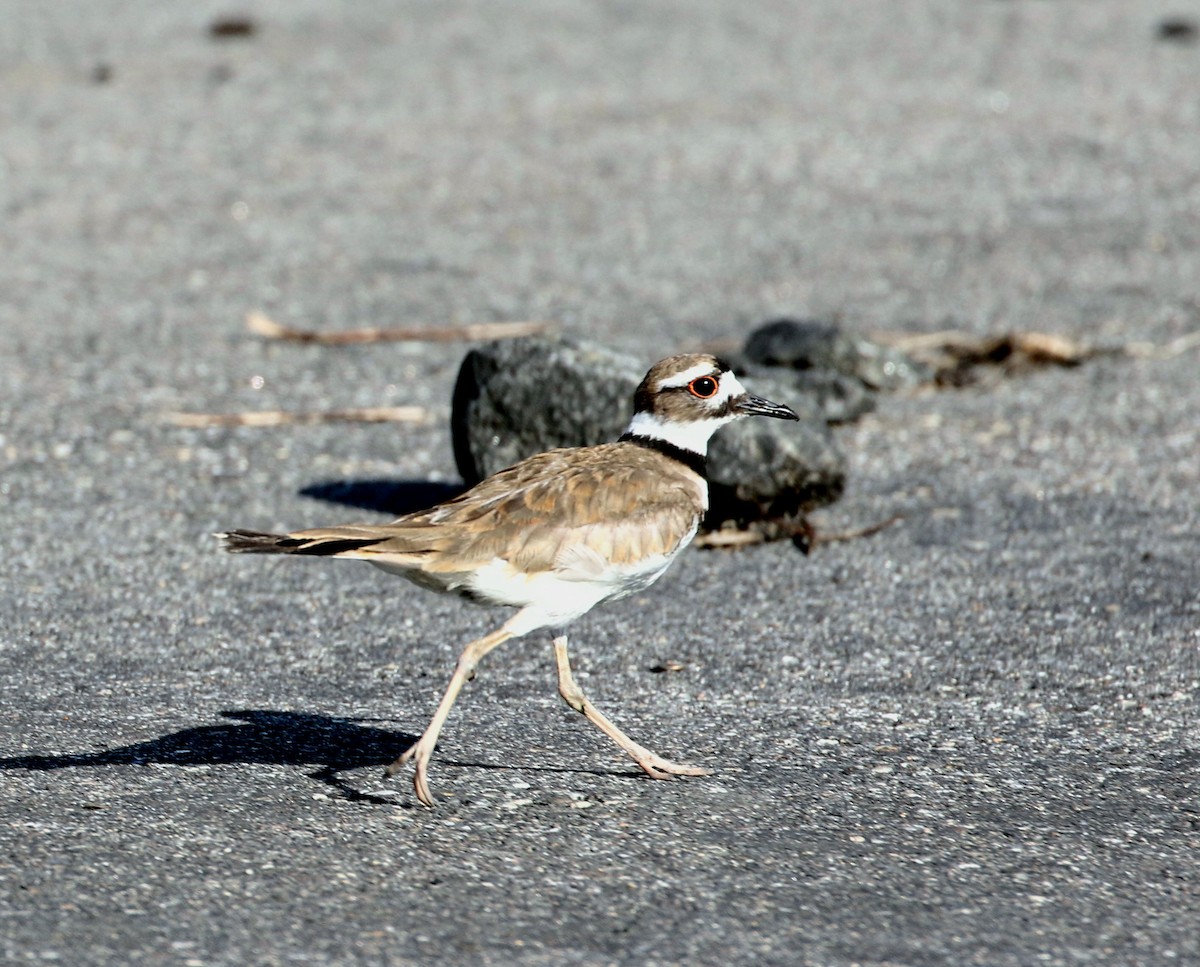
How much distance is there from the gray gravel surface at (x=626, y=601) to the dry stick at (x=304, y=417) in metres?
0.15

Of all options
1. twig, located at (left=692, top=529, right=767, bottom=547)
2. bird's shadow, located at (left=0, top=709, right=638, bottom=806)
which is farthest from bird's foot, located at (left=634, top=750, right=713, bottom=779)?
twig, located at (left=692, top=529, right=767, bottom=547)

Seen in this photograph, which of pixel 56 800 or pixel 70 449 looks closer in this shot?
pixel 56 800

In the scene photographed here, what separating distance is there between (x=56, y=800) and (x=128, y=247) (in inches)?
332

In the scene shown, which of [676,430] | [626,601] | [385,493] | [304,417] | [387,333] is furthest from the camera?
[387,333]

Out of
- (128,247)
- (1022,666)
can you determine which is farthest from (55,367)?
(1022,666)

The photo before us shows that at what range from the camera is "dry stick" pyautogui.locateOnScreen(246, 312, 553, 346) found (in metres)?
11.0

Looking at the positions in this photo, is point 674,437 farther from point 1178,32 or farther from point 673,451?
point 1178,32

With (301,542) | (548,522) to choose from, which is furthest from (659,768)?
(301,542)

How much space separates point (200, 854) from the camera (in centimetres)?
475

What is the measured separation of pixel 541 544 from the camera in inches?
210

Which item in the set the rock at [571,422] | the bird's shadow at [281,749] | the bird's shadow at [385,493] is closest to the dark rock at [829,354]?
the rock at [571,422]

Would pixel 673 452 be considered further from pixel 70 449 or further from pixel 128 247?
pixel 128 247

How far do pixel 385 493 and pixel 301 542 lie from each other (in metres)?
3.52

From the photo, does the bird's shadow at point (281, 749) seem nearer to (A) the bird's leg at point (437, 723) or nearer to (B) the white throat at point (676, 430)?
(A) the bird's leg at point (437, 723)
